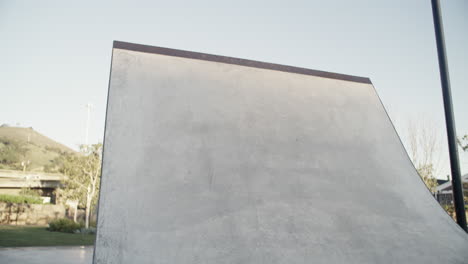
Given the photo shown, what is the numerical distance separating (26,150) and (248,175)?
209 feet

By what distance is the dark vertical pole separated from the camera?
4.48 meters

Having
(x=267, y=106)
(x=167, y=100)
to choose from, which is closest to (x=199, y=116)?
(x=167, y=100)

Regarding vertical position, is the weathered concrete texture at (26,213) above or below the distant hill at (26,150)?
below

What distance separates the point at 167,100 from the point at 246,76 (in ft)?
4.38

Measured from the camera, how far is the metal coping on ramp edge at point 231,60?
14.6 ft

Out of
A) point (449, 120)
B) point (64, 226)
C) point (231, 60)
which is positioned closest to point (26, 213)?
point (64, 226)

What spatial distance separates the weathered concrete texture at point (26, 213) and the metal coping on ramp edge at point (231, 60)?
16.7 m

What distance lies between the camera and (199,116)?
13.4 feet

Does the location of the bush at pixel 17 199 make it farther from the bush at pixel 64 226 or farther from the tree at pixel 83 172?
the bush at pixel 64 226

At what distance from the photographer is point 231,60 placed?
5.01 metres

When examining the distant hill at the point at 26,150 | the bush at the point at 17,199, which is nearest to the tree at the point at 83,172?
the bush at the point at 17,199

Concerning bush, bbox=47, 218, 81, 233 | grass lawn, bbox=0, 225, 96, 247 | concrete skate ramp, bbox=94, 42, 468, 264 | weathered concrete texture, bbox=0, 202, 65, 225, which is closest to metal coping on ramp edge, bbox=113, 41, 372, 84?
concrete skate ramp, bbox=94, 42, 468, 264

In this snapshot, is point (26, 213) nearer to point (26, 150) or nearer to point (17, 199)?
point (17, 199)

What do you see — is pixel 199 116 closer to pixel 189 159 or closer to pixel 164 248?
pixel 189 159
